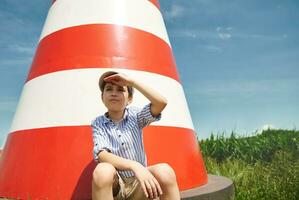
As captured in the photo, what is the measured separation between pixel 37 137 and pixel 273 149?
293 inches

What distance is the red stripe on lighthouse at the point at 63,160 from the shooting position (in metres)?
2.43

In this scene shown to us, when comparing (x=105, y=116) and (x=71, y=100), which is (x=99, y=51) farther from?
(x=105, y=116)

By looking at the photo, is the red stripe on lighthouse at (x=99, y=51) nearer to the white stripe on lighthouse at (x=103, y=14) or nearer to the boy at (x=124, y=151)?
the white stripe on lighthouse at (x=103, y=14)

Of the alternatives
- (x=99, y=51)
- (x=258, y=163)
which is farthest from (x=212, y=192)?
(x=258, y=163)

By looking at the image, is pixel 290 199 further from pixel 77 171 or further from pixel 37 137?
pixel 37 137

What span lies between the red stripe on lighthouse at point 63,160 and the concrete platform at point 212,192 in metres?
0.10

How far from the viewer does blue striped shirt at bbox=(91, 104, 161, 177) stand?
1.94 meters

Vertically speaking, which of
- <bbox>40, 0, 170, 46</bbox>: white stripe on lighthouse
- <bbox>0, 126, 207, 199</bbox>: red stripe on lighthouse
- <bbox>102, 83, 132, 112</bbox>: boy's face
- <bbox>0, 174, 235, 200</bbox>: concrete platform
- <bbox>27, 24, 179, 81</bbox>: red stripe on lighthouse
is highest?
<bbox>40, 0, 170, 46</bbox>: white stripe on lighthouse

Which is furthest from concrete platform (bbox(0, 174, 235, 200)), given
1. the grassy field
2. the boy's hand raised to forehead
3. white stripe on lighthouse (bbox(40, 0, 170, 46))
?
white stripe on lighthouse (bbox(40, 0, 170, 46))

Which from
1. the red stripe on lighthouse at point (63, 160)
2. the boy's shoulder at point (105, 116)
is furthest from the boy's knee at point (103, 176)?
the red stripe on lighthouse at point (63, 160)

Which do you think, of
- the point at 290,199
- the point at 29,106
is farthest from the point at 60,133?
the point at 290,199

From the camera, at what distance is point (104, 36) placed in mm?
2838

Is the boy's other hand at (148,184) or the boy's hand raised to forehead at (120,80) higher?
the boy's hand raised to forehead at (120,80)

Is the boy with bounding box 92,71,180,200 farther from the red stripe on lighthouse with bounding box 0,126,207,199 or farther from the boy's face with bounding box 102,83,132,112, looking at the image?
the red stripe on lighthouse with bounding box 0,126,207,199
